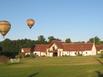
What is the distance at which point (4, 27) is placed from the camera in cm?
3216

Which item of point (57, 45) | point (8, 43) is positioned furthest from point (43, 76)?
point (8, 43)

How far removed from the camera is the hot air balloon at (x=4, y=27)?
31869 mm

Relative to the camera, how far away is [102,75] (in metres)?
25.8

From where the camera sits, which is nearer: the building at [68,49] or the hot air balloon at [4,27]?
the hot air balloon at [4,27]

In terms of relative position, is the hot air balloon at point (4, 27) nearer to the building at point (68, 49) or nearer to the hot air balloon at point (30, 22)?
the hot air balloon at point (30, 22)

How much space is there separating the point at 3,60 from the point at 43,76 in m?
34.8

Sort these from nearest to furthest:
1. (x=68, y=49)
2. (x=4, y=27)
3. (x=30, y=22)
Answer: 1. (x=4, y=27)
2. (x=30, y=22)
3. (x=68, y=49)

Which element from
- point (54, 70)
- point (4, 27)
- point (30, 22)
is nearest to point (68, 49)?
point (30, 22)

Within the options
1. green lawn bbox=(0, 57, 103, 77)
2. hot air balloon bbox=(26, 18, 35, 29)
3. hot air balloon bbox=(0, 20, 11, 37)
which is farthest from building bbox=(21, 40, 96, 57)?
hot air balloon bbox=(0, 20, 11, 37)

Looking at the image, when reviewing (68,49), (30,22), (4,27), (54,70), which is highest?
(30,22)

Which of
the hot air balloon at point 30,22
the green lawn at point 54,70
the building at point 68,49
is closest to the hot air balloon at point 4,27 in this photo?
the green lawn at point 54,70

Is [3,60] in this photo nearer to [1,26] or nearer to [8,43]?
[1,26]

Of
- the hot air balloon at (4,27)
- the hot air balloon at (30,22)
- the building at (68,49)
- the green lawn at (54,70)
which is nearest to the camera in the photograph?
the green lawn at (54,70)

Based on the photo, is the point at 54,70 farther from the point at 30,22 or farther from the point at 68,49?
the point at 68,49
